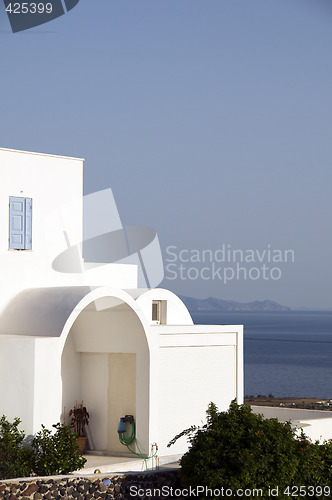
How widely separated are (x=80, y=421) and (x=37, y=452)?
12.4ft

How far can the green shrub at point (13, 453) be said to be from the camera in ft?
51.6

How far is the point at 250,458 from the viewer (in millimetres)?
13359

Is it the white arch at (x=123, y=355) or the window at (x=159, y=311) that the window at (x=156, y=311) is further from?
the white arch at (x=123, y=355)

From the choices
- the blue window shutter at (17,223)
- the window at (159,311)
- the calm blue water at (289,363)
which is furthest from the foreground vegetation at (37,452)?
the calm blue water at (289,363)

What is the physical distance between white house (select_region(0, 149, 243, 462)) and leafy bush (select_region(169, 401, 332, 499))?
4256 mm

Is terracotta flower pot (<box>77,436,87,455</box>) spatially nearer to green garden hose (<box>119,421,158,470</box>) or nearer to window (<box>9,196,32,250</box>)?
green garden hose (<box>119,421,158,470</box>)

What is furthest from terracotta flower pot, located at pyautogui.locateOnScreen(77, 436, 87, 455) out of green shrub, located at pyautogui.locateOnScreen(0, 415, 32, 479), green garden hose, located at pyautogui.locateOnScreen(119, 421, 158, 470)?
green shrub, located at pyautogui.locateOnScreen(0, 415, 32, 479)

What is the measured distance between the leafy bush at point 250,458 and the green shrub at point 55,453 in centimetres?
305

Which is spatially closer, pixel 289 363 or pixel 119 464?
pixel 119 464

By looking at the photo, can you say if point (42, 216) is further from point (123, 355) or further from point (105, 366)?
point (105, 366)

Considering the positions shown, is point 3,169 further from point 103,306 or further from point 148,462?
point 148,462

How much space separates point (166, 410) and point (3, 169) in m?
6.44

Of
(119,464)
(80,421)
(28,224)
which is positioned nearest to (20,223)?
(28,224)

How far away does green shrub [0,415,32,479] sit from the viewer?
15.7 meters
